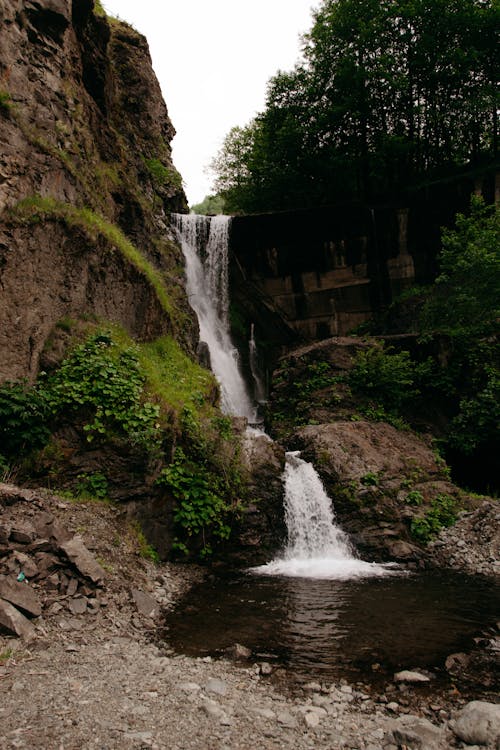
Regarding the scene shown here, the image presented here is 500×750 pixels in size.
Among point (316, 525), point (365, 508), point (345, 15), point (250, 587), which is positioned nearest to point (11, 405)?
point (250, 587)

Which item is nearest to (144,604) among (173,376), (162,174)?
(173,376)

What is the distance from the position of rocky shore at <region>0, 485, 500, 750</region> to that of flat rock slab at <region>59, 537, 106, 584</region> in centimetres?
2

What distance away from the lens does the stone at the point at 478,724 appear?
4219 millimetres

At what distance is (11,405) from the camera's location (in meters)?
8.95

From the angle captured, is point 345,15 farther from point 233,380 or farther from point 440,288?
point 233,380

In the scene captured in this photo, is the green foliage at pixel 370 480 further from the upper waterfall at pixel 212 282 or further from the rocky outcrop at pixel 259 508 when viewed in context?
the upper waterfall at pixel 212 282

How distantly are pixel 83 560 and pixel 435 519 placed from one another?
8.61 meters

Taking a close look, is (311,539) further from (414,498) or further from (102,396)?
(102,396)

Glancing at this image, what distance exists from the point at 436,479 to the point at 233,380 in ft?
34.1

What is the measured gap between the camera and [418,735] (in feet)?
13.8

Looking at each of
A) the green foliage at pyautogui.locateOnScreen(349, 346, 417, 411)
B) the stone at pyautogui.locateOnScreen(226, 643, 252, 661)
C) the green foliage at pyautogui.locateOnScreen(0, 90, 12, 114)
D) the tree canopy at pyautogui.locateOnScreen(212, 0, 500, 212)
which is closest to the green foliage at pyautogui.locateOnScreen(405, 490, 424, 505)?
the green foliage at pyautogui.locateOnScreen(349, 346, 417, 411)

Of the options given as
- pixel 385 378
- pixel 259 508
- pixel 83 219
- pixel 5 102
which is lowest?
pixel 259 508

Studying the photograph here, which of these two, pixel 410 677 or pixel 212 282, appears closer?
pixel 410 677

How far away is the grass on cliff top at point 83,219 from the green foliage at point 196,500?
6264mm
